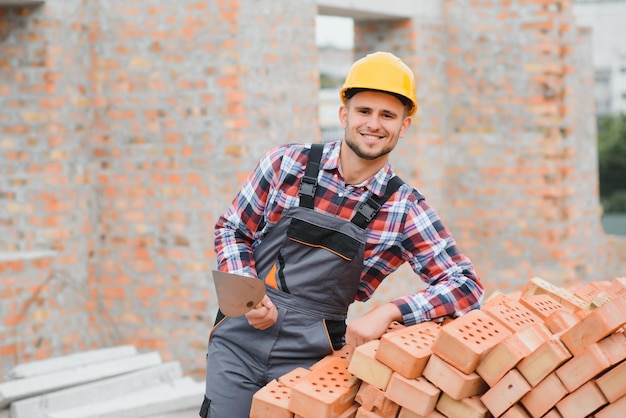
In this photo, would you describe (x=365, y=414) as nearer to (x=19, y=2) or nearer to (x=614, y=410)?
(x=614, y=410)

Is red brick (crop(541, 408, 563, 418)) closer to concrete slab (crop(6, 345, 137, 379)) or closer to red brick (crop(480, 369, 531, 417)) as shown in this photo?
red brick (crop(480, 369, 531, 417))

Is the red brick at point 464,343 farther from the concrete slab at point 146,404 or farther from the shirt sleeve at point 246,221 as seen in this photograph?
the concrete slab at point 146,404

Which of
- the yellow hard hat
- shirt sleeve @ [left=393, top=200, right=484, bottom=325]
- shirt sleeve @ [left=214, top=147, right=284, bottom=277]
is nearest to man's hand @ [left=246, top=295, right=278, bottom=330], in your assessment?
shirt sleeve @ [left=214, top=147, right=284, bottom=277]

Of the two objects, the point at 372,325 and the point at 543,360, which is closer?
the point at 543,360

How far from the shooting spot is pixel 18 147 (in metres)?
6.97

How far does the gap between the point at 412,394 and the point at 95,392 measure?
273 cm

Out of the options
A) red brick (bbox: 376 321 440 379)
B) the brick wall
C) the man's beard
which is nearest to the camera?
red brick (bbox: 376 321 440 379)

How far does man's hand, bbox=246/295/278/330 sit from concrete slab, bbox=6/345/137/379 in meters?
2.63

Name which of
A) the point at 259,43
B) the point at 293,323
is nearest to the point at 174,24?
the point at 259,43

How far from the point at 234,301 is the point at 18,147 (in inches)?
170

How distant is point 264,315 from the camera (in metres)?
3.27

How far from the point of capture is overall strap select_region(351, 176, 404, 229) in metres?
3.37

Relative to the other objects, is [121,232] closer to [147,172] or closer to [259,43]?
[147,172]

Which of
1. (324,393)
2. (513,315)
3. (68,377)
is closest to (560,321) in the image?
(513,315)
